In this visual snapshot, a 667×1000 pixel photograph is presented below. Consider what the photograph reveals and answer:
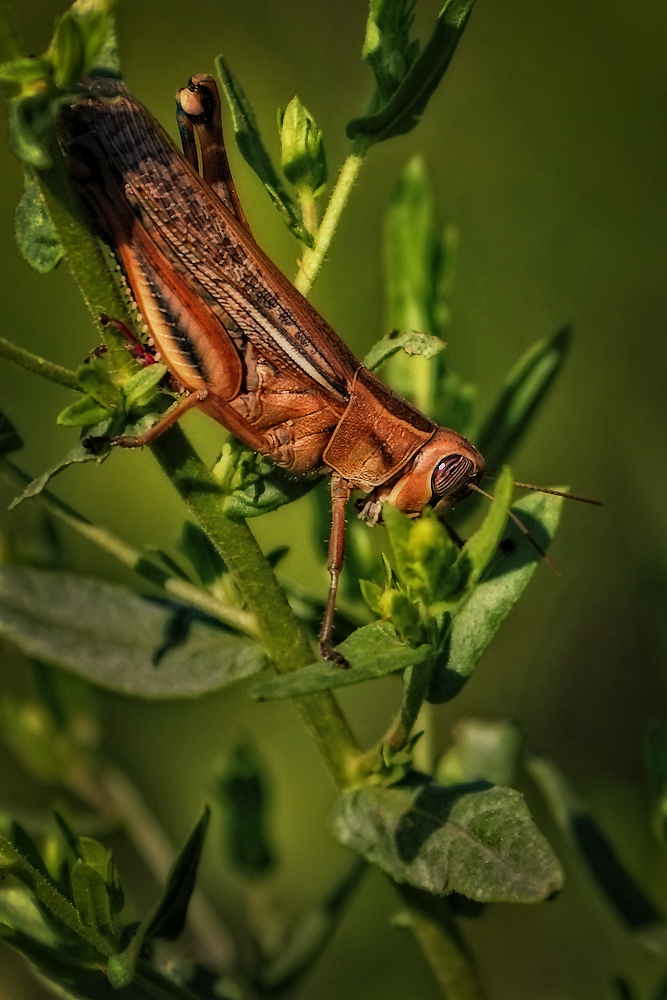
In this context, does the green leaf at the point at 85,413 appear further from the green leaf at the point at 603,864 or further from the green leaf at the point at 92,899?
the green leaf at the point at 603,864

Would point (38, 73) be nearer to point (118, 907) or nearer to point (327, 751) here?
point (327, 751)

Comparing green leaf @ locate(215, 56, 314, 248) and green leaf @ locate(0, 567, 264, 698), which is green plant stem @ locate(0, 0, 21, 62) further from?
green leaf @ locate(0, 567, 264, 698)

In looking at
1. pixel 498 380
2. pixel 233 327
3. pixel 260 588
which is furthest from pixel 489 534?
pixel 498 380

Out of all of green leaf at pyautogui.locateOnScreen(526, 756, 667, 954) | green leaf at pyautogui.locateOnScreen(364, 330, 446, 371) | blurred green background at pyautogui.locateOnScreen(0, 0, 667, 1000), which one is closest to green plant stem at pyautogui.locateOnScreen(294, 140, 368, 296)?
green leaf at pyautogui.locateOnScreen(364, 330, 446, 371)

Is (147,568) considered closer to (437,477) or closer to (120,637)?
(120,637)

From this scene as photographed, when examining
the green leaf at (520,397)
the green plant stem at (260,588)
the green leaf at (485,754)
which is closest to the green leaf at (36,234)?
the green plant stem at (260,588)
